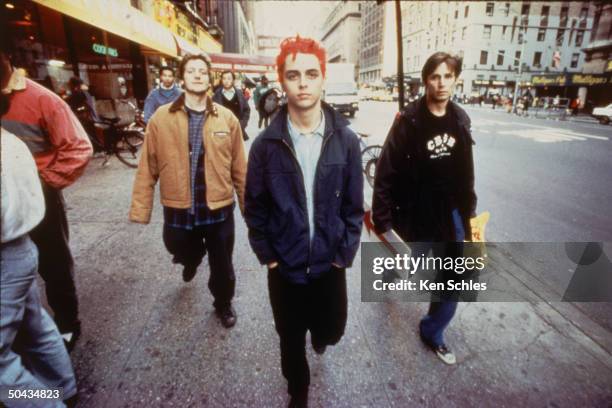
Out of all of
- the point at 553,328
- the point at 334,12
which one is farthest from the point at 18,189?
the point at 334,12

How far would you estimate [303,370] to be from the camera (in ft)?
6.74

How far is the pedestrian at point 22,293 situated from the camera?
143 cm

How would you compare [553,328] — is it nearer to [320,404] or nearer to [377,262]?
[377,262]

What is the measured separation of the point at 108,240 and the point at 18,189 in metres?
3.34

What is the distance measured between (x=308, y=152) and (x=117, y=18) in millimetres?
10368

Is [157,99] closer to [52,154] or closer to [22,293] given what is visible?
[52,154]

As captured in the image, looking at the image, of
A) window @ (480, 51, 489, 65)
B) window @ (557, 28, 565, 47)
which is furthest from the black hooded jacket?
window @ (557, 28, 565, 47)

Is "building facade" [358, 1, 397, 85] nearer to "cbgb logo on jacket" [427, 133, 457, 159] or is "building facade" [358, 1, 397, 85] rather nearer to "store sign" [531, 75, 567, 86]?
"store sign" [531, 75, 567, 86]

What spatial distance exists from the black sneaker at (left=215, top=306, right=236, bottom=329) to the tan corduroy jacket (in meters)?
0.94

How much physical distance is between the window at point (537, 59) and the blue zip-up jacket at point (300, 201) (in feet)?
245

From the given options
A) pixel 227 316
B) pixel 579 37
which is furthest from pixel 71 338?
pixel 579 37

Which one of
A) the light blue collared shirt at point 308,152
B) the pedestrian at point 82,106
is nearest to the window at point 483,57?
the pedestrian at point 82,106

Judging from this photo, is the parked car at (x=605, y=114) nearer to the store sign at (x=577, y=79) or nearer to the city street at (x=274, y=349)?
the store sign at (x=577, y=79)

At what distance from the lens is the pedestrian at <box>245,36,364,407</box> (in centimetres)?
179
